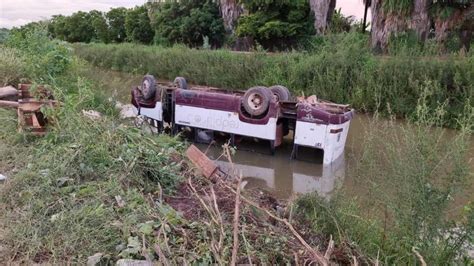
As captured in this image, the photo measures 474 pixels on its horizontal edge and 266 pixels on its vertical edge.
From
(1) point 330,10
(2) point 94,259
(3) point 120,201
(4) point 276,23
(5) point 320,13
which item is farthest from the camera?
(1) point 330,10

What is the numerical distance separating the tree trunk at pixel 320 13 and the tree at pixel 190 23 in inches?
238

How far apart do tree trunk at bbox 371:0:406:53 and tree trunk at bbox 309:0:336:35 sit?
3609 mm

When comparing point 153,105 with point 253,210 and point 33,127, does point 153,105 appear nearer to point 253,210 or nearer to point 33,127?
point 33,127

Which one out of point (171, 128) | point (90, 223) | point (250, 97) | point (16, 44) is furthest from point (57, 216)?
point (16, 44)

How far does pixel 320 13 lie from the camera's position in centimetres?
2030

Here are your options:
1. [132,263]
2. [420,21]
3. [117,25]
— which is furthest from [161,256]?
[117,25]

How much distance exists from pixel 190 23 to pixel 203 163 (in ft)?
69.1

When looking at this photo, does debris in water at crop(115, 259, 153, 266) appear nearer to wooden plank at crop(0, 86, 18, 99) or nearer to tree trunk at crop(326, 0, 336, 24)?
wooden plank at crop(0, 86, 18, 99)

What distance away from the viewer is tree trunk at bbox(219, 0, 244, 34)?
23422 mm

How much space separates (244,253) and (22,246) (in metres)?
1.48

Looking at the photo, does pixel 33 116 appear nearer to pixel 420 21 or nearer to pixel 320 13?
pixel 420 21

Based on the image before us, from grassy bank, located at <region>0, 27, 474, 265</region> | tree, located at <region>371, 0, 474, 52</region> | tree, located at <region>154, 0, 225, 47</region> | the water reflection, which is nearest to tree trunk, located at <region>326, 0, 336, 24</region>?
tree, located at <region>371, 0, 474, 52</region>

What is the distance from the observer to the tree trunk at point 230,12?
922 inches

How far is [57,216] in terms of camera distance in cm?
329
